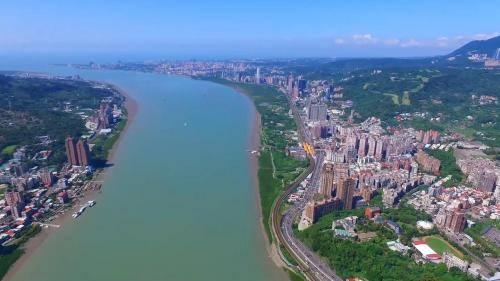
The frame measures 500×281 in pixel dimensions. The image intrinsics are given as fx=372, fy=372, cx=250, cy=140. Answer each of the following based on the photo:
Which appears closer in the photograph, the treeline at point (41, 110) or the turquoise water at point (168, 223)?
the turquoise water at point (168, 223)

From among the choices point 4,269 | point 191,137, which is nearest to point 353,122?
point 191,137

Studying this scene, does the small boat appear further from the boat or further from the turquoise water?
the turquoise water

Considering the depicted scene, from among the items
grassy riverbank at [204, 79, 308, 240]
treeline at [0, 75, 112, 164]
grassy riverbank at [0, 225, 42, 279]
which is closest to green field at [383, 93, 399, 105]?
grassy riverbank at [204, 79, 308, 240]

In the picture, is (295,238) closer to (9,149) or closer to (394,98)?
(9,149)

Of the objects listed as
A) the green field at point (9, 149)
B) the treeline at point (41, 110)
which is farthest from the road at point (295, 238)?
the green field at point (9, 149)

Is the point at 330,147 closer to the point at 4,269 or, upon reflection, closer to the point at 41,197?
the point at 41,197

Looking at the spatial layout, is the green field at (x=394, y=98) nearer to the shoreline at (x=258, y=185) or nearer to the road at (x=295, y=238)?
the shoreline at (x=258, y=185)

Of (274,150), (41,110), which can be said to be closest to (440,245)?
(274,150)
